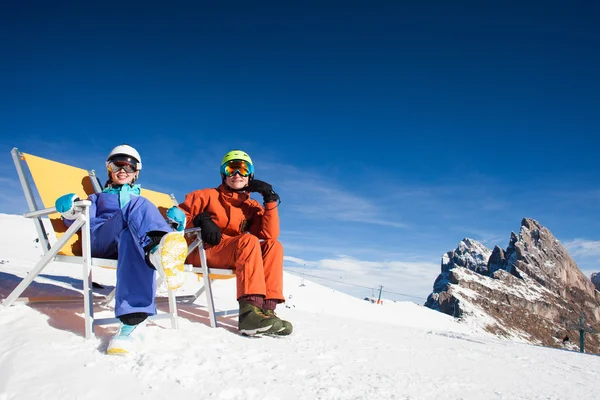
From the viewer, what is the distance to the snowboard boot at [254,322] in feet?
9.76

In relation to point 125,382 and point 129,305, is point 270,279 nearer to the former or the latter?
point 129,305

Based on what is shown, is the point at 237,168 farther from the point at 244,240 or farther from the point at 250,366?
the point at 250,366

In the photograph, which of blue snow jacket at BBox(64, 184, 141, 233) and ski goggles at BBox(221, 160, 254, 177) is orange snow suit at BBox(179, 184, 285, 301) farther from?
blue snow jacket at BBox(64, 184, 141, 233)

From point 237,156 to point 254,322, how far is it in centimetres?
174

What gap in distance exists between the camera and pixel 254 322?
297cm

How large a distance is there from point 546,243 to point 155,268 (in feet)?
660

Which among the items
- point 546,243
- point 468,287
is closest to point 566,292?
point 546,243

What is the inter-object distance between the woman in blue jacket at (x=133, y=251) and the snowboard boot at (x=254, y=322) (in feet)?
2.56

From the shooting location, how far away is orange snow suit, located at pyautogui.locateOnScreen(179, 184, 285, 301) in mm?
3104

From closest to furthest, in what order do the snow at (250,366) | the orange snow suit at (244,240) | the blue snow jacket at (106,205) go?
1. the snow at (250,366)
2. the blue snow jacket at (106,205)
3. the orange snow suit at (244,240)

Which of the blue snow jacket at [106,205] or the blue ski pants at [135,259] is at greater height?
the blue snow jacket at [106,205]

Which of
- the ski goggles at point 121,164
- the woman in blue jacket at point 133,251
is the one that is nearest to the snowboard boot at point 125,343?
the woman in blue jacket at point 133,251

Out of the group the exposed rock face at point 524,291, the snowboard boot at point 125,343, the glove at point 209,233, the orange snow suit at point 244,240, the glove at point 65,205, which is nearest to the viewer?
the snowboard boot at point 125,343

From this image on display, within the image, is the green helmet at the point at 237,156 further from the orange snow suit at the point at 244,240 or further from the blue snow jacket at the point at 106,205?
the blue snow jacket at the point at 106,205
